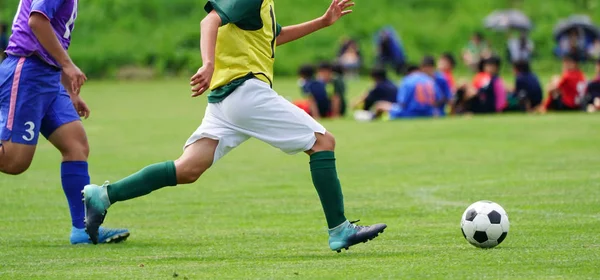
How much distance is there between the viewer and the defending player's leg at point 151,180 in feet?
22.6

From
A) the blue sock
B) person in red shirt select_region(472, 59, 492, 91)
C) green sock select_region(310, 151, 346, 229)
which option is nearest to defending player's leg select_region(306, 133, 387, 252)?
green sock select_region(310, 151, 346, 229)

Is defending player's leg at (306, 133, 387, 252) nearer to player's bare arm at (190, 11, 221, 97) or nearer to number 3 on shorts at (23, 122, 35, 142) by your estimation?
player's bare arm at (190, 11, 221, 97)

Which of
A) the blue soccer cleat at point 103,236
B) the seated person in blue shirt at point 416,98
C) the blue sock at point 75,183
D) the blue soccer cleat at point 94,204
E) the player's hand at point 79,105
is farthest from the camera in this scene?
the seated person in blue shirt at point 416,98

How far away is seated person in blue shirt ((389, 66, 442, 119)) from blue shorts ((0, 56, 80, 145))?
1364cm

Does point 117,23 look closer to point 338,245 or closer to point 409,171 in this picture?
point 409,171

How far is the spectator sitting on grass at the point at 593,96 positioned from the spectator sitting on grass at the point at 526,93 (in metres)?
0.96

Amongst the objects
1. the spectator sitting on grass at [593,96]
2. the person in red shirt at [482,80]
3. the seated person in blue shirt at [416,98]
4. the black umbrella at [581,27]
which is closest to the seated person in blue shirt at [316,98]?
the seated person in blue shirt at [416,98]

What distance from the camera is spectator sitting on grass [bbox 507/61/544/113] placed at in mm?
22125

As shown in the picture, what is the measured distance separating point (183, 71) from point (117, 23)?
4.08 metres

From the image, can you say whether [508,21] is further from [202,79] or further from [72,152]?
[202,79]

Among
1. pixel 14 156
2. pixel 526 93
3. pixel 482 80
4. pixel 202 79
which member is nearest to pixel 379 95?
pixel 482 80

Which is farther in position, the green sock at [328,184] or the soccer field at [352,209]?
the green sock at [328,184]

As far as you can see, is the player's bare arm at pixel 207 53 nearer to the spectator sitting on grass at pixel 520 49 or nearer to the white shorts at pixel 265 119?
the white shorts at pixel 265 119

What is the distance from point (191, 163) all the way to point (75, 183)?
128 cm
